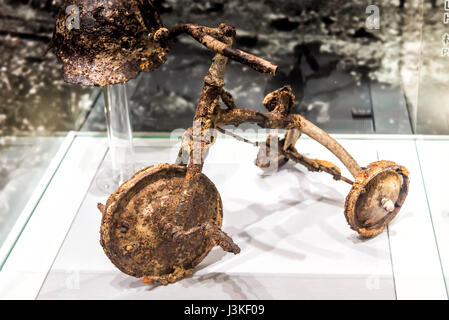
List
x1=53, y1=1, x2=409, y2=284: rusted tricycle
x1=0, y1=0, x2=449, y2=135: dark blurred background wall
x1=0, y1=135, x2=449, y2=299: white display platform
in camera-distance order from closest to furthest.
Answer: x1=53, y1=1, x2=409, y2=284: rusted tricycle < x1=0, y1=135, x2=449, y2=299: white display platform < x1=0, y1=0, x2=449, y2=135: dark blurred background wall

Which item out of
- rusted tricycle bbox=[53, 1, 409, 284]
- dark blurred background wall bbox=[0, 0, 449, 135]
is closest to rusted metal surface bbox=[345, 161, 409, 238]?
rusted tricycle bbox=[53, 1, 409, 284]

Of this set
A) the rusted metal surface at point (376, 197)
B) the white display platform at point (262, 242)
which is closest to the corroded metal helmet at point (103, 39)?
the white display platform at point (262, 242)

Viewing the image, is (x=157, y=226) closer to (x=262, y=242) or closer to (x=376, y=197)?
(x=262, y=242)

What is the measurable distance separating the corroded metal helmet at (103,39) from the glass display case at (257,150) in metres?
0.35

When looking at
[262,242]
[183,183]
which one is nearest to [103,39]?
[183,183]

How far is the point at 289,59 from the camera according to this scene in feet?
8.08

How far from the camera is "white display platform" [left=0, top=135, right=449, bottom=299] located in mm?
1798

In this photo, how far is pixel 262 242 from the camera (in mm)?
1975

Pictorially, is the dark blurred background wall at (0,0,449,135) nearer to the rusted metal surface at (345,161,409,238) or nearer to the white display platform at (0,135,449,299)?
the white display platform at (0,135,449,299)

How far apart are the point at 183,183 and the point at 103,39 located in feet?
1.52

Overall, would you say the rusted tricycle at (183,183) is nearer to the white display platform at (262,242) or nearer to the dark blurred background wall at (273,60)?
the white display platform at (262,242)

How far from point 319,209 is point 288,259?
275 mm
